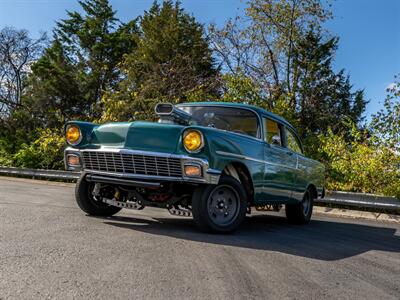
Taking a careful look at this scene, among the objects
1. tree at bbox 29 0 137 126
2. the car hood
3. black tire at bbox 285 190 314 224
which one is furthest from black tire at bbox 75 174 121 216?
tree at bbox 29 0 137 126

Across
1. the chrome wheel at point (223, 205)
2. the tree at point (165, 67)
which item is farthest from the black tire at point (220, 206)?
the tree at point (165, 67)

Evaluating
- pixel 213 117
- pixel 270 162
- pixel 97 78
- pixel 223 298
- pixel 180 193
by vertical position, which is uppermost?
pixel 97 78

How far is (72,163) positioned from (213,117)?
2093 mm

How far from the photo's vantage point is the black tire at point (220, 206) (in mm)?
5117

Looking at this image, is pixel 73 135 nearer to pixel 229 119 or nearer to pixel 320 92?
pixel 229 119

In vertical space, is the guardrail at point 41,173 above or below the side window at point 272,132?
below

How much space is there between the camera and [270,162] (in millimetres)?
6395

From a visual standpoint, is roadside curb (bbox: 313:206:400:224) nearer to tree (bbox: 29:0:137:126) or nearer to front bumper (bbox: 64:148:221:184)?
front bumper (bbox: 64:148:221:184)

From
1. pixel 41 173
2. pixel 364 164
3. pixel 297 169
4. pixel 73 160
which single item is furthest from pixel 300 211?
pixel 41 173

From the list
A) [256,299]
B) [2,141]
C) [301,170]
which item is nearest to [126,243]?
[256,299]

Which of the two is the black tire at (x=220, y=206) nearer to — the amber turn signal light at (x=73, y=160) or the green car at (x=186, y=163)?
the green car at (x=186, y=163)

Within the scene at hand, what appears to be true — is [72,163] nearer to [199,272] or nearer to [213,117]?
[213,117]

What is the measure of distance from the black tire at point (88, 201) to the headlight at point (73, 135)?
48 cm

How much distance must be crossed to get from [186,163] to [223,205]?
81 cm
